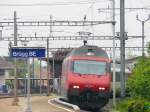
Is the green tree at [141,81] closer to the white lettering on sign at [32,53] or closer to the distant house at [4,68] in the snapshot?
the white lettering on sign at [32,53]

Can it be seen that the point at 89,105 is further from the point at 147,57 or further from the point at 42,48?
the point at 42,48

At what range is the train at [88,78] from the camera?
3716 centimetres

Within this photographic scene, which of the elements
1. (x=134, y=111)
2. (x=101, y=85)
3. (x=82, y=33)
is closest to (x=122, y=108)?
(x=134, y=111)

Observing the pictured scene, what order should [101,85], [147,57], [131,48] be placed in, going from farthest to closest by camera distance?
[131,48] < [101,85] < [147,57]

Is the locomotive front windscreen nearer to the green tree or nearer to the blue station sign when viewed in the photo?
the green tree

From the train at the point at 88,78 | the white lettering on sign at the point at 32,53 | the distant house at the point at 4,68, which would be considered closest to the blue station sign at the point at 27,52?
the white lettering on sign at the point at 32,53

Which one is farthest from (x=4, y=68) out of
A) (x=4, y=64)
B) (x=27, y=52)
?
(x=27, y=52)

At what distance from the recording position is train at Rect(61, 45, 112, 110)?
37.2 m

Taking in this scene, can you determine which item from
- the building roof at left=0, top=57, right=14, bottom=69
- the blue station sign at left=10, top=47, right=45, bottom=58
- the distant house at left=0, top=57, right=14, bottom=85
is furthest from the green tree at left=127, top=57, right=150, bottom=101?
the building roof at left=0, top=57, right=14, bottom=69

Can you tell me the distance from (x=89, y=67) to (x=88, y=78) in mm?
785

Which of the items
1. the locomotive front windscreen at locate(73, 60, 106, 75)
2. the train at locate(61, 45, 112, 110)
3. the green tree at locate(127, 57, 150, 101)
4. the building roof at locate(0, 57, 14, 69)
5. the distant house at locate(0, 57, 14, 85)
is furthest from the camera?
the building roof at locate(0, 57, 14, 69)

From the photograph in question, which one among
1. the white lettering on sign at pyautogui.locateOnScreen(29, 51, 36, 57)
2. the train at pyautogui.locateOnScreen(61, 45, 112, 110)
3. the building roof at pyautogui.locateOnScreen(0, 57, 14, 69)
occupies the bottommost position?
the train at pyautogui.locateOnScreen(61, 45, 112, 110)

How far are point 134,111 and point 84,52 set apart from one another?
14.6 m

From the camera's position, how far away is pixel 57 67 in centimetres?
8656
